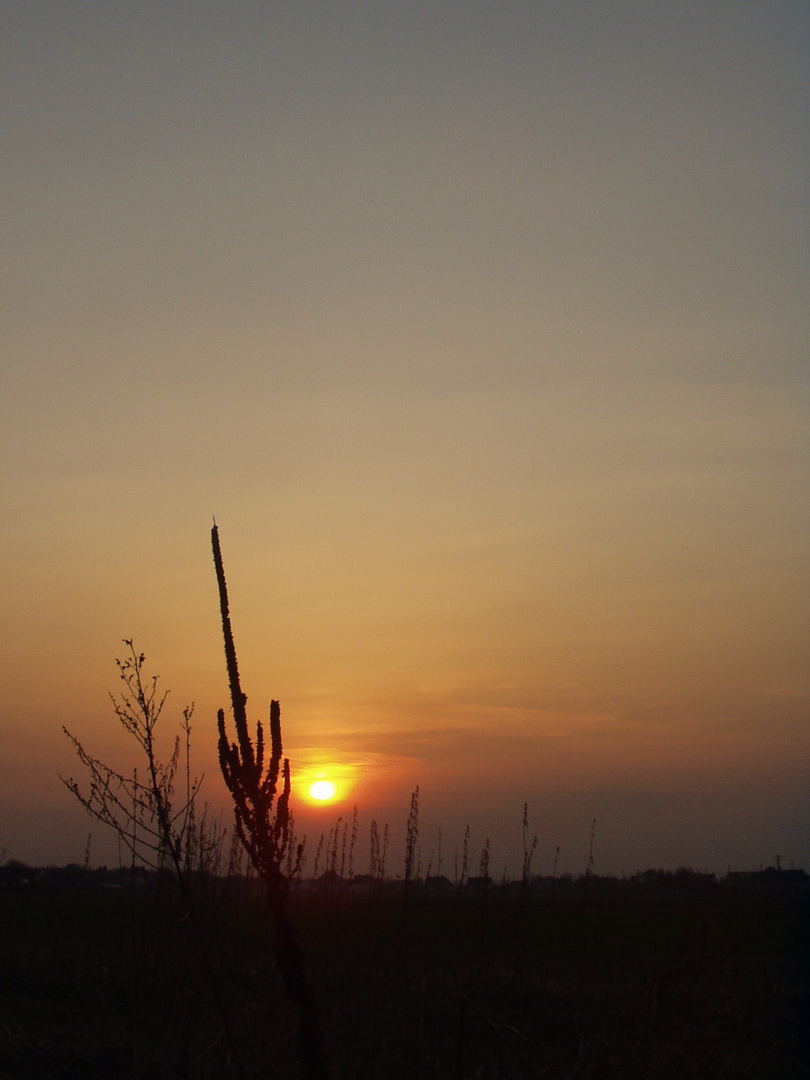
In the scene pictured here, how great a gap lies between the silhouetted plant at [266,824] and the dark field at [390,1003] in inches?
18.4

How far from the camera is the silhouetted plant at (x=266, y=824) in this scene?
5711mm

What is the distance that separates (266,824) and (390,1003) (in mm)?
10647

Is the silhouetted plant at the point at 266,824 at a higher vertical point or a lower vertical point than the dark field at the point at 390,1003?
higher

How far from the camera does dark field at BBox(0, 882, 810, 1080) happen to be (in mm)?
9008

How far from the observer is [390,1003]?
14.9 m

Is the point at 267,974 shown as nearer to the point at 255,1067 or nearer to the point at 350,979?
the point at 350,979

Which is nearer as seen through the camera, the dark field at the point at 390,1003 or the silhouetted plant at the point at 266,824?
the silhouetted plant at the point at 266,824

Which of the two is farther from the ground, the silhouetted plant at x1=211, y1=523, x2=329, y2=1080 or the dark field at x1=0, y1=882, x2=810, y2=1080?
the silhouetted plant at x1=211, y1=523, x2=329, y2=1080

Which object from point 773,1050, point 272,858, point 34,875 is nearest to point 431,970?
point 773,1050

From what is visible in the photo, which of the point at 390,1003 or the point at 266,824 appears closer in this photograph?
the point at 266,824

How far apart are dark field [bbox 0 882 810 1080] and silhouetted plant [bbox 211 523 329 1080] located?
47cm

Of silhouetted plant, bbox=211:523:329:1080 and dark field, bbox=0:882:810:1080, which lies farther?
dark field, bbox=0:882:810:1080

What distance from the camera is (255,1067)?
9.23 metres

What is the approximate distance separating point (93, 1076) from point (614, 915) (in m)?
44.9
